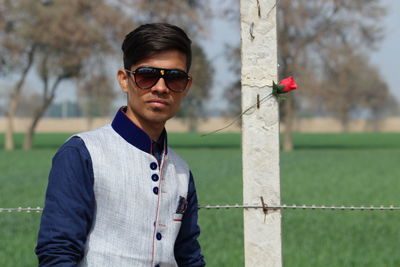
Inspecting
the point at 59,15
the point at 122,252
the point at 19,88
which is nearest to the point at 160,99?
the point at 122,252

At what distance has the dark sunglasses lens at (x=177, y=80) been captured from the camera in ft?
7.86

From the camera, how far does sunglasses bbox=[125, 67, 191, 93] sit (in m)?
2.37

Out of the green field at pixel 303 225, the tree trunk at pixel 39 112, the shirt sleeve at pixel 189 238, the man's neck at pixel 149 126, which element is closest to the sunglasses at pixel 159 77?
the man's neck at pixel 149 126

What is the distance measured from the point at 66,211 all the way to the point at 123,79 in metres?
0.55

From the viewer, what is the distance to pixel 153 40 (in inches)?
92.1

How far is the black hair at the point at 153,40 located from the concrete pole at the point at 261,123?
1.75 ft

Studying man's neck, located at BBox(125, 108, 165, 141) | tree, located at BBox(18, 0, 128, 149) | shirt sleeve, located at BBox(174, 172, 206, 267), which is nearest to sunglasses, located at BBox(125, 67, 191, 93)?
man's neck, located at BBox(125, 108, 165, 141)

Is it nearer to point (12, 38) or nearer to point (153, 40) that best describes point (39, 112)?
point (12, 38)

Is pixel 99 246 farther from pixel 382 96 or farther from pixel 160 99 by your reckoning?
pixel 382 96

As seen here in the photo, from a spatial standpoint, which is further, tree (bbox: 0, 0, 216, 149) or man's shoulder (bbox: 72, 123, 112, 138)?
tree (bbox: 0, 0, 216, 149)

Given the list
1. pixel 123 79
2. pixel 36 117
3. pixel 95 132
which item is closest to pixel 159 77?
pixel 123 79

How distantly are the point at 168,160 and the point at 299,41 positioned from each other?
41372 millimetres

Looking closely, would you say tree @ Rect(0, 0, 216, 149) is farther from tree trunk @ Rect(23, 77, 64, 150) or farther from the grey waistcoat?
the grey waistcoat

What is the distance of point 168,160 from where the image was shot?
101 inches
